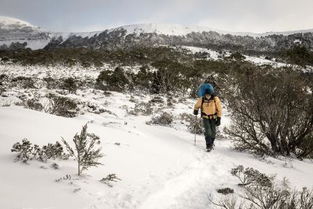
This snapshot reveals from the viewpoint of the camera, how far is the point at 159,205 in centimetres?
365

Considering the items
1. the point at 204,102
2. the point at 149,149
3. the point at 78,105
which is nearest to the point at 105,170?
the point at 149,149

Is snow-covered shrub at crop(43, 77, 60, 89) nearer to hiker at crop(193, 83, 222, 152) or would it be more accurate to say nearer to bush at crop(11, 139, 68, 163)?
hiker at crop(193, 83, 222, 152)

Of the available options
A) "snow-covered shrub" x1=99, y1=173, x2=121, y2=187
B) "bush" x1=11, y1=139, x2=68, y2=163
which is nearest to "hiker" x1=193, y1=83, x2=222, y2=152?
"snow-covered shrub" x1=99, y1=173, x2=121, y2=187

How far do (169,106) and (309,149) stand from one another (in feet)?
22.0

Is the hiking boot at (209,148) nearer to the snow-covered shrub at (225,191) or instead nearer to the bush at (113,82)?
the snow-covered shrub at (225,191)

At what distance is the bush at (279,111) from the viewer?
A: 6.64 meters

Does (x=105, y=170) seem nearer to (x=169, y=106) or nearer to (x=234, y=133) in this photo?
(x=234, y=133)

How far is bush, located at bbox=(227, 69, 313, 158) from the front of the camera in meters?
6.64

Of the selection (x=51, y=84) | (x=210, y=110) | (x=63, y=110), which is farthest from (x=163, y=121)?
(x=51, y=84)

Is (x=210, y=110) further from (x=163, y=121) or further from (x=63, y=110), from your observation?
(x=63, y=110)

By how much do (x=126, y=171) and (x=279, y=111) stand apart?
381cm

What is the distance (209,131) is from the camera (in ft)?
22.8

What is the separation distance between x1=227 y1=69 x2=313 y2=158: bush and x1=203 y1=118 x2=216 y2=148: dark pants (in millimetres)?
563

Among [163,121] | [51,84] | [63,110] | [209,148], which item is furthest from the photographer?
[51,84]
